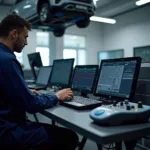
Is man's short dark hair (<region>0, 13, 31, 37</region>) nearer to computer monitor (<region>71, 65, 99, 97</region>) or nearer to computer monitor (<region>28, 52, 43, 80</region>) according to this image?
computer monitor (<region>71, 65, 99, 97</region>)

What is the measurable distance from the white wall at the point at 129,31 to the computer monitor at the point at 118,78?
6.48 meters

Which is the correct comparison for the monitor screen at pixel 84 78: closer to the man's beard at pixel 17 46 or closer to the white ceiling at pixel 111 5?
the man's beard at pixel 17 46

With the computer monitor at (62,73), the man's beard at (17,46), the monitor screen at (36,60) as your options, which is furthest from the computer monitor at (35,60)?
the man's beard at (17,46)

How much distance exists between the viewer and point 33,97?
1113 millimetres

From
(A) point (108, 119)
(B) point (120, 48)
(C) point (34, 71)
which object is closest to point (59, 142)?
(A) point (108, 119)

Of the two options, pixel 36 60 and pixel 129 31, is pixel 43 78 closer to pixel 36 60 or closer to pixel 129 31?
pixel 36 60

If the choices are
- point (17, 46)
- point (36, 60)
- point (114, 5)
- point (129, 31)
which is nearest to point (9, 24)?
point (17, 46)

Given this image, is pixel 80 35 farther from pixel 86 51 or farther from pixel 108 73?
pixel 108 73

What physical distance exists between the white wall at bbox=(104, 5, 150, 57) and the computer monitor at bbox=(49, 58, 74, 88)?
5980 millimetres

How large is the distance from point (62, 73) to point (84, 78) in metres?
0.40

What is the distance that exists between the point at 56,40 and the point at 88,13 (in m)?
3.63

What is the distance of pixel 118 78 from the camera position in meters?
1.38

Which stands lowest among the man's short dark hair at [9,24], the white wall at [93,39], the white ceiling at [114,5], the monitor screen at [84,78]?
the monitor screen at [84,78]

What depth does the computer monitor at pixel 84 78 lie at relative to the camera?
65.4 inches
